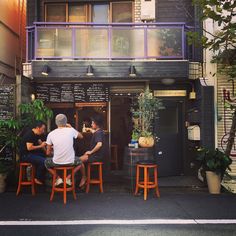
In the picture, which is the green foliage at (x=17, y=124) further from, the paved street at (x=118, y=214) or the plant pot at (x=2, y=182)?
the paved street at (x=118, y=214)

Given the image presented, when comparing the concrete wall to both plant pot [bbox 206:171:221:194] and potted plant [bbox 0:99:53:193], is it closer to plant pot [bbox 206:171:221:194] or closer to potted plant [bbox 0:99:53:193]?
potted plant [bbox 0:99:53:193]

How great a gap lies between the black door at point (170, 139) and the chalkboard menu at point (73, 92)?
1.96 m

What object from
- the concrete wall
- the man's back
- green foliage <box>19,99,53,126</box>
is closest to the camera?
the man's back

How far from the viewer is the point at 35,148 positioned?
26.9 ft

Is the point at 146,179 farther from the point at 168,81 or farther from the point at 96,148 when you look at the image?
the point at 168,81

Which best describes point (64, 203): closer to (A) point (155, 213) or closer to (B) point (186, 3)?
(A) point (155, 213)

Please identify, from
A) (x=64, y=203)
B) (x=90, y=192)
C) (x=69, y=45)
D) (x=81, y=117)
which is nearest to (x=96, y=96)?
(x=81, y=117)

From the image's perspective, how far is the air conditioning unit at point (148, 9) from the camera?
35.7 ft

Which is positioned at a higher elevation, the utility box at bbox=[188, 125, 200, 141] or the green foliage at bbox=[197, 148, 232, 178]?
the utility box at bbox=[188, 125, 200, 141]

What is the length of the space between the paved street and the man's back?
0.96m

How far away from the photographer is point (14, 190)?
8812 millimetres

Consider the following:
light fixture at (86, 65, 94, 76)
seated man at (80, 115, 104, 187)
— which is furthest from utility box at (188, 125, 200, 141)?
light fixture at (86, 65, 94, 76)

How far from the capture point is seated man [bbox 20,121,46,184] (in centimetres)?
830

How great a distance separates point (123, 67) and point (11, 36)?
520 cm
